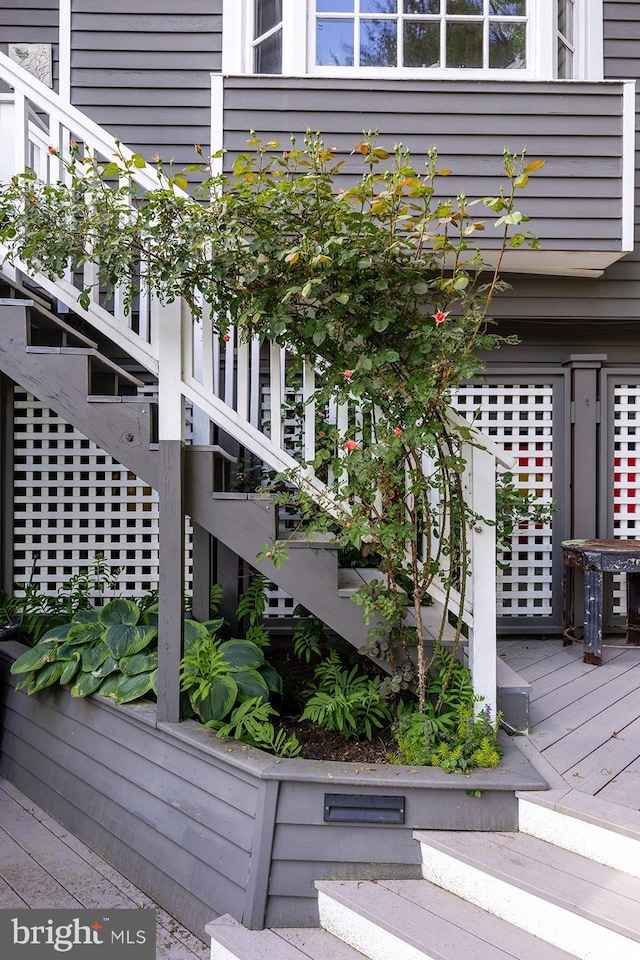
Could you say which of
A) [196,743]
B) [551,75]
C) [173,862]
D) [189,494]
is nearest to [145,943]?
[173,862]

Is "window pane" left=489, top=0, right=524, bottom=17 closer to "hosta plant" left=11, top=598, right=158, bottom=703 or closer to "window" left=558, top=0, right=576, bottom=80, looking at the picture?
"window" left=558, top=0, right=576, bottom=80

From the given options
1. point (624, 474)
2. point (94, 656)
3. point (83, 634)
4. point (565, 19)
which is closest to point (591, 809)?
point (94, 656)

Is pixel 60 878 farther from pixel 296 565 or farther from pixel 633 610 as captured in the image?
pixel 633 610

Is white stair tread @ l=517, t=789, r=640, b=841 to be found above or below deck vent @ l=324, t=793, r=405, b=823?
above

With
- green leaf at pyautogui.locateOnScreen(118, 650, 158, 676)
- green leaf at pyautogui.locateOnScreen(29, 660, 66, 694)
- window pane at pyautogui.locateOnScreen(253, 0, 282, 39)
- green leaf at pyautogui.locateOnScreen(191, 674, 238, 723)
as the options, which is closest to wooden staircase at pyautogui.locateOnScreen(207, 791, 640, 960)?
green leaf at pyautogui.locateOnScreen(191, 674, 238, 723)

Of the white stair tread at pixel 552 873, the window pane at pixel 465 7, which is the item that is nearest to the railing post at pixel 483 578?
the white stair tread at pixel 552 873

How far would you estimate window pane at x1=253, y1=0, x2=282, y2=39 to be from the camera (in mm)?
3879

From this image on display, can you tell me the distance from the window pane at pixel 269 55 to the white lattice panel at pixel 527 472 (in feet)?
6.95

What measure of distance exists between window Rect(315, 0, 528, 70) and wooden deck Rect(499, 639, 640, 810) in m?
3.15

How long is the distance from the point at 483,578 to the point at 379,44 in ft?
9.61

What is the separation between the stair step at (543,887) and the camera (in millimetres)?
1762

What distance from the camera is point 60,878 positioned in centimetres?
257

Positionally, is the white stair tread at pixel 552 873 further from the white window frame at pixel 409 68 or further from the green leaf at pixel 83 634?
the white window frame at pixel 409 68

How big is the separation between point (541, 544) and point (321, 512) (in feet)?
7.17
